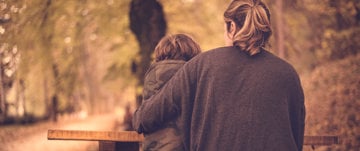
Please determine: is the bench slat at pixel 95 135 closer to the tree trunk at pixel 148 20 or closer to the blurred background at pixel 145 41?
the blurred background at pixel 145 41

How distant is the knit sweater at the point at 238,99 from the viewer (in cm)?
236

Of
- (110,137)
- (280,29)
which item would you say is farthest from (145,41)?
(280,29)

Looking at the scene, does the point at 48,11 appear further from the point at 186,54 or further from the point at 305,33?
the point at 305,33

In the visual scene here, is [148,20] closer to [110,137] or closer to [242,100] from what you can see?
[110,137]

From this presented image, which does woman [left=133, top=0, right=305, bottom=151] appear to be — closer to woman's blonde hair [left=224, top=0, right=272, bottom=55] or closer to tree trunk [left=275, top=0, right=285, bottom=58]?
woman's blonde hair [left=224, top=0, right=272, bottom=55]

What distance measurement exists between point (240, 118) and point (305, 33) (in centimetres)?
1355

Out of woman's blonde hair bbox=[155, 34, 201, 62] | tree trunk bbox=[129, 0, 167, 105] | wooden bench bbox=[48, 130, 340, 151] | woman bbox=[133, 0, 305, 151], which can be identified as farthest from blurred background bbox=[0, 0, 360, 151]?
woman bbox=[133, 0, 305, 151]

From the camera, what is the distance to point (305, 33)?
50.2 feet

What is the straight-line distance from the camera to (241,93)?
7.74 ft

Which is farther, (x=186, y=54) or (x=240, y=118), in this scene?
(x=186, y=54)

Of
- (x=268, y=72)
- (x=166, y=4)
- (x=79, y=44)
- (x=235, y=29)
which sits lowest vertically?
(x=268, y=72)

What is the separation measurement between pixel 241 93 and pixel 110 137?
1.19 m

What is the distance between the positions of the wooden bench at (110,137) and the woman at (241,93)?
77cm

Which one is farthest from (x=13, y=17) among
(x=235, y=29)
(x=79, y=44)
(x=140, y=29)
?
(x=235, y=29)
